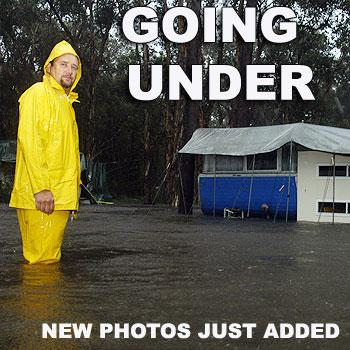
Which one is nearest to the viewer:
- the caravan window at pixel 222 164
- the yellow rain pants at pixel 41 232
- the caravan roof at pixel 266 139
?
the yellow rain pants at pixel 41 232

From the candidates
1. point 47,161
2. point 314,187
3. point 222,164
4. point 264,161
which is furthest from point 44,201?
point 222,164

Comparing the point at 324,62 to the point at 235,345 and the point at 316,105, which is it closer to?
the point at 316,105

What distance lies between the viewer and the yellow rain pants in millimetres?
5691

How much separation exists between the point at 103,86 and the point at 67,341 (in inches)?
1231

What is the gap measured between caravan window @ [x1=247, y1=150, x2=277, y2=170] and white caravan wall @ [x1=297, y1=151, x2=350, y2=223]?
67 cm

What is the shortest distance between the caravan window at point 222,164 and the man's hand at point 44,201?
11.3 metres

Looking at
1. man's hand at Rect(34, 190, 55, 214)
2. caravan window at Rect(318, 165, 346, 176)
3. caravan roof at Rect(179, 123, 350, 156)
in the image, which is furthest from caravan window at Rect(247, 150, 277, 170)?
man's hand at Rect(34, 190, 55, 214)

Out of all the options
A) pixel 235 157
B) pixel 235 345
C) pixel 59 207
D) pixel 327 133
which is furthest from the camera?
pixel 235 157

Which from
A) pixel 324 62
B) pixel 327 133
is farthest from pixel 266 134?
pixel 324 62

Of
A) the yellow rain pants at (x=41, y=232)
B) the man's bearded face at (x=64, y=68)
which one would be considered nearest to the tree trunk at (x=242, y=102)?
the man's bearded face at (x=64, y=68)

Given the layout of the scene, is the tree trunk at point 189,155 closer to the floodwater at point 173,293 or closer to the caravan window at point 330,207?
the caravan window at point 330,207

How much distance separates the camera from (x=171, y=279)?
204 inches

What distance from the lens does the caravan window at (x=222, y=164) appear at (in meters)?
16.6

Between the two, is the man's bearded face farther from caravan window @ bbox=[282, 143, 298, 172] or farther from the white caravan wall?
caravan window @ bbox=[282, 143, 298, 172]
